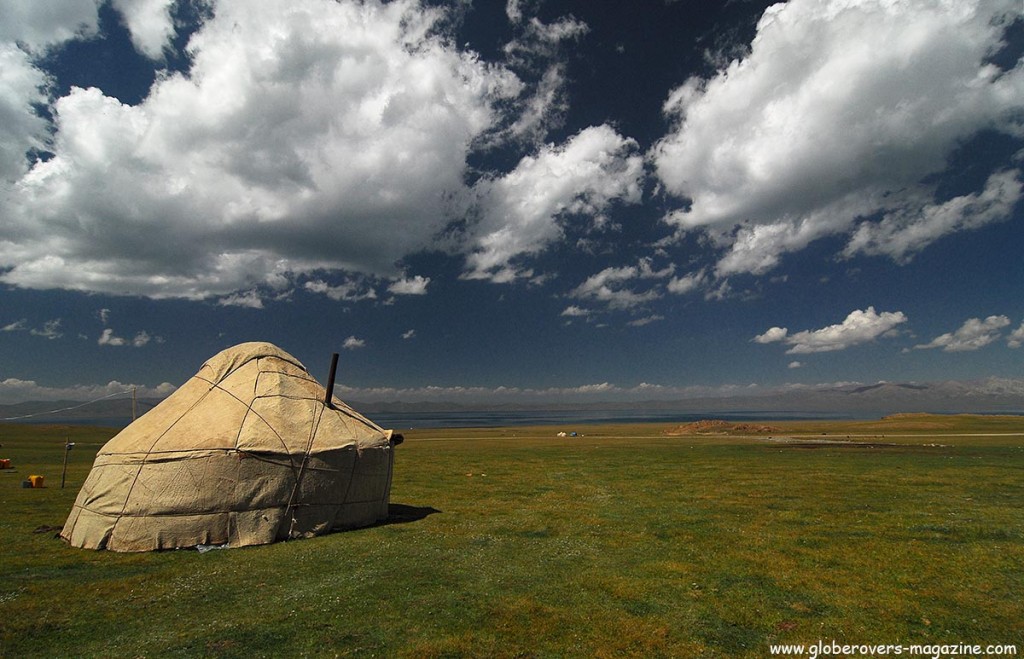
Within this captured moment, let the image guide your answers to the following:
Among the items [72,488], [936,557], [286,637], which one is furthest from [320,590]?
[72,488]

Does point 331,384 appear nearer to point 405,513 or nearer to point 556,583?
point 405,513

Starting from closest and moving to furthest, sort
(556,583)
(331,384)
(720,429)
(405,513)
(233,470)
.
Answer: (556,583) < (233,470) < (331,384) < (405,513) < (720,429)

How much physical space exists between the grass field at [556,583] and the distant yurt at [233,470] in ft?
2.37

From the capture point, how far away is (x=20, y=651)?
7117mm

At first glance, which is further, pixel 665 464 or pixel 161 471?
pixel 665 464

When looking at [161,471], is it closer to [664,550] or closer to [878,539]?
[664,550]

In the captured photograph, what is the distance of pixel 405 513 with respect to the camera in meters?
17.5

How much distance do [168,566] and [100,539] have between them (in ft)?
10.5

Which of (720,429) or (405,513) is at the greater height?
(405,513)

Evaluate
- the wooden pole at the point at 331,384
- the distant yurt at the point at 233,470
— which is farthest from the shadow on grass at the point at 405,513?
the wooden pole at the point at 331,384

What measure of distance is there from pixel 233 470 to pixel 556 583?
9.06m

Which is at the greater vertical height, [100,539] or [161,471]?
[161,471]

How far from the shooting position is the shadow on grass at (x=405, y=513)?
53.2 ft

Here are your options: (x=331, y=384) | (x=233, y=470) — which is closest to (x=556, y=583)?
(x=233, y=470)
